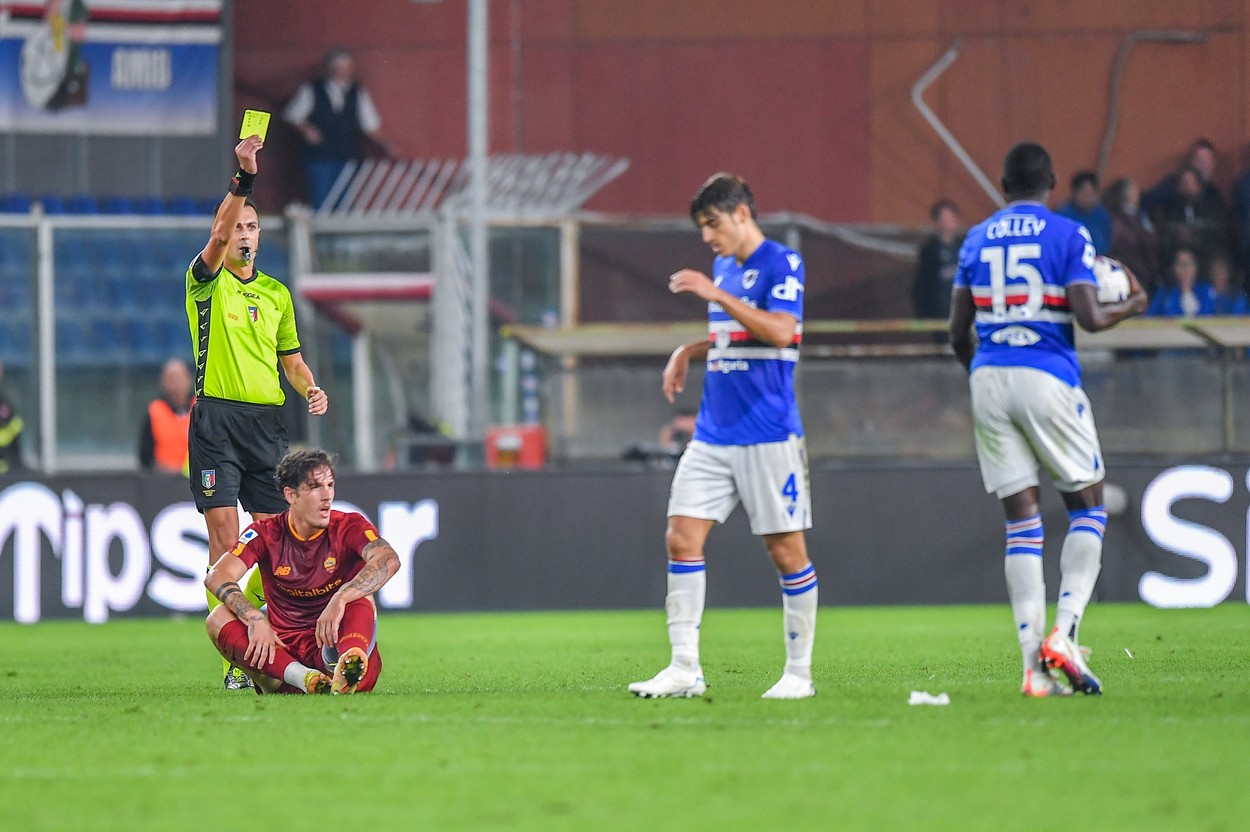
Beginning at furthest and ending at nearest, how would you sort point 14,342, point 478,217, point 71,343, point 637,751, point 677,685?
point 71,343
point 14,342
point 478,217
point 677,685
point 637,751

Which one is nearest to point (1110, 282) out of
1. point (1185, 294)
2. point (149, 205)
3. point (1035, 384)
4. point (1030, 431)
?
point (1035, 384)

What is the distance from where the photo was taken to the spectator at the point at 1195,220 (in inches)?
747

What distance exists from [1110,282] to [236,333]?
378 centimetres

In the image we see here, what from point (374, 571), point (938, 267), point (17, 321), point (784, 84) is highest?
point (784, 84)

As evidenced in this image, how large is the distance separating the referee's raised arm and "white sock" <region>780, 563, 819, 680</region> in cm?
270

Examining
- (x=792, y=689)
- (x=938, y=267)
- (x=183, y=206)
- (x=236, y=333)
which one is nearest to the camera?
(x=792, y=689)

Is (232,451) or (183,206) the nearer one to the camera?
(232,451)

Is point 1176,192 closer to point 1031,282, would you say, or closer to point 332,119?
point 332,119

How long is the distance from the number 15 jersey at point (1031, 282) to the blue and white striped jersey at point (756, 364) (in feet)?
2.26

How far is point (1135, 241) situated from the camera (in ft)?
61.3

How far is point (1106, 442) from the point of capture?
1588 cm

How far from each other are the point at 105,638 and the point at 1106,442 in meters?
7.88

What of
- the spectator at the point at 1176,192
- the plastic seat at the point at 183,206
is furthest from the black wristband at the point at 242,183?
the plastic seat at the point at 183,206

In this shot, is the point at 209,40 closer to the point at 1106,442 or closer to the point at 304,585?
the point at 1106,442
